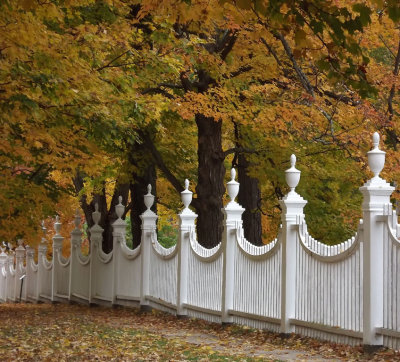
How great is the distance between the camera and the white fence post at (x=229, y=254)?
47.0 ft

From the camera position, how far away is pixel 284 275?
12234 millimetres

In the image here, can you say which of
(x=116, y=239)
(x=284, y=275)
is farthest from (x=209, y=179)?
(x=284, y=275)

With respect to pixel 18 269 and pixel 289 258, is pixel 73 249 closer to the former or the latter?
pixel 18 269

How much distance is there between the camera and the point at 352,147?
1909 centimetres

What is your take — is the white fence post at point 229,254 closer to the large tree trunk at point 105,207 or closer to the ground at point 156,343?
the ground at point 156,343

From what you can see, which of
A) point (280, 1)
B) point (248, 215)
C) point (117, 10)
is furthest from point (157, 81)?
point (280, 1)

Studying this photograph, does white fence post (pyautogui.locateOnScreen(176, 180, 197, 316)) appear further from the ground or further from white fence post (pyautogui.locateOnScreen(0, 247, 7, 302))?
white fence post (pyautogui.locateOnScreen(0, 247, 7, 302))

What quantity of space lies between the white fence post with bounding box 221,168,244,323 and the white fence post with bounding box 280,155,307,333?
2.07m

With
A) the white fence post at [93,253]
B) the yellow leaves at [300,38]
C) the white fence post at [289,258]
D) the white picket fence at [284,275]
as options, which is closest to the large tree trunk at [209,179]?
the white picket fence at [284,275]

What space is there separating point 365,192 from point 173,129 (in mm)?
13570

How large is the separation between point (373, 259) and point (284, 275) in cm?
236

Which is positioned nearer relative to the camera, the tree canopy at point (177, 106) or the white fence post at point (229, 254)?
the tree canopy at point (177, 106)

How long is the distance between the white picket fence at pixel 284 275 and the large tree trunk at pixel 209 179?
5.66ft

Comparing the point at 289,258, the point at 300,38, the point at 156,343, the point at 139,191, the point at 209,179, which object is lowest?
the point at 156,343
